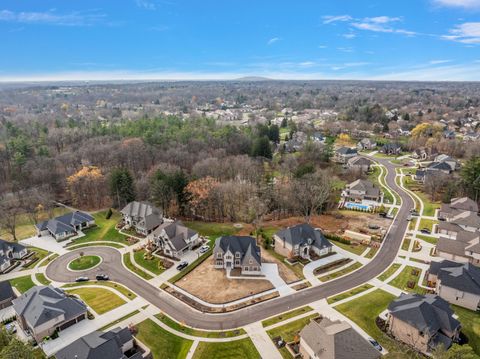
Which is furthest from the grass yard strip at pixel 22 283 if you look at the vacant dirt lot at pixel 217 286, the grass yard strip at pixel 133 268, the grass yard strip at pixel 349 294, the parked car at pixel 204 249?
the grass yard strip at pixel 349 294

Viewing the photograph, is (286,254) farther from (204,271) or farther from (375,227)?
(375,227)

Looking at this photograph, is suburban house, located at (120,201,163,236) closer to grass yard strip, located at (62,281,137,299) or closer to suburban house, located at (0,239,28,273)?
grass yard strip, located at (62,281,137,299)

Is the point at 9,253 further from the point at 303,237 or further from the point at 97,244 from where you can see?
the point at 303,237

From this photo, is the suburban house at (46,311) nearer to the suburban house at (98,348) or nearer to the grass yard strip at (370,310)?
the suburban house at (98,348)

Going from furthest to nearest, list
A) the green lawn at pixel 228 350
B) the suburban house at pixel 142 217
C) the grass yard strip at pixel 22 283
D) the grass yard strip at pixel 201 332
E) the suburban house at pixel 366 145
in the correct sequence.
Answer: the suburban house at pixel 366 145 < the suburban house at pixel 142 217 < the grass yard strip at pixel 22 283 < the grass yard strip at pixel 201 332 < the green lawn at pixel 228 350

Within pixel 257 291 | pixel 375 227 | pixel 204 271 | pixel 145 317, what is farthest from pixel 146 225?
pixel 375 227

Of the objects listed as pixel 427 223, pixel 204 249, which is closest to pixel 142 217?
pixel 204 249
